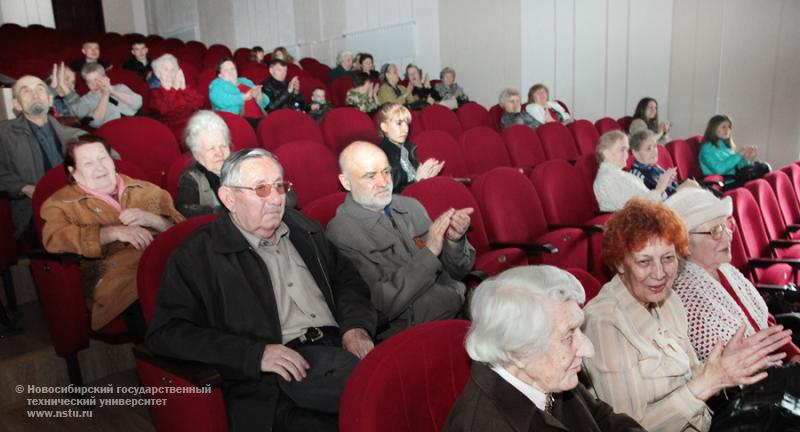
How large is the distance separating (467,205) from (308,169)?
0.88m

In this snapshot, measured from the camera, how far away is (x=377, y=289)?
73.4 inches

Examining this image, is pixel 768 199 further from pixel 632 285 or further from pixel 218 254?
pixel 218 254

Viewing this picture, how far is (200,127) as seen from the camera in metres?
2.43

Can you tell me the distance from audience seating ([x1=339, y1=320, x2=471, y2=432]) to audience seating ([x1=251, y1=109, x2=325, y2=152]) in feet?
8.72

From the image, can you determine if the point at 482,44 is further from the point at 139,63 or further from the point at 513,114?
the point at 139,63

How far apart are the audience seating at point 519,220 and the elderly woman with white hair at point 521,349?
1475 mm

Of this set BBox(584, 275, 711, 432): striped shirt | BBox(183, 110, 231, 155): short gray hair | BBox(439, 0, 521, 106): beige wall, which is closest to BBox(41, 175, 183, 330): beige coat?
BBox(183, 110, 231, 155): short gray hair

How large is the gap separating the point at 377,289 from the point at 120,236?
949 mm

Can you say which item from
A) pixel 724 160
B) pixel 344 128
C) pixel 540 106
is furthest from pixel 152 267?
pixel 540 106

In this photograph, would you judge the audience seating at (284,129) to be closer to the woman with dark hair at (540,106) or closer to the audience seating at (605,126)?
the woman with dark hair at (540,106)

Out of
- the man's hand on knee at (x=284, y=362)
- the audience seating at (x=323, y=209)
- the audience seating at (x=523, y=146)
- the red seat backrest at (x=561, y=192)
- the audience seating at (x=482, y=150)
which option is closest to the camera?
the man's hand on knee at (x=284, y=362)

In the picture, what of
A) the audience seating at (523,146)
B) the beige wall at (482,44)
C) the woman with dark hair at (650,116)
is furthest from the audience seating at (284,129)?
the beige wall at (482,44)

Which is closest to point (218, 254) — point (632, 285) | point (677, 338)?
point (632, 285)

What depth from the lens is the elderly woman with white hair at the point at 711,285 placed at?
1588 mm
